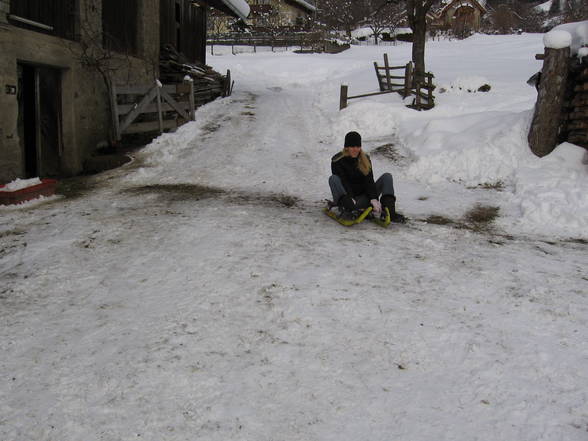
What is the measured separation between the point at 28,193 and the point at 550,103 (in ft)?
27.5

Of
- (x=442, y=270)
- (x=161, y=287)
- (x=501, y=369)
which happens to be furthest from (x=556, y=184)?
(x=161, y=287)

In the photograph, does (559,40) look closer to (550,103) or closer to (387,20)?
(550,103)

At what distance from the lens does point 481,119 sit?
1016 centimetres

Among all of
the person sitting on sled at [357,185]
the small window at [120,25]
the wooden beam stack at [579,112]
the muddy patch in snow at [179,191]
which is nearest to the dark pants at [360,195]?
the person sitting on sled at [357,185]

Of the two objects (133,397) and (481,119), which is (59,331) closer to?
(133,397)

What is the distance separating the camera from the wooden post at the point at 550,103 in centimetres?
787

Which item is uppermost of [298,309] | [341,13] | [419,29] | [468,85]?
[341,13]

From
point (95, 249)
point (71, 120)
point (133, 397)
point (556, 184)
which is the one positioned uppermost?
point (71, 120)

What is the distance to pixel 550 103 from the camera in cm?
795

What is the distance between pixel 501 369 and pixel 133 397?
2.41m

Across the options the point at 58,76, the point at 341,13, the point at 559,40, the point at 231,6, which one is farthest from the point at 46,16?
the point at 341,13

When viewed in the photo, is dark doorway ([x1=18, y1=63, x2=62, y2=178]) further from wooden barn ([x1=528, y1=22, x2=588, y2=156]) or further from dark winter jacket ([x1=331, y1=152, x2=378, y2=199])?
wooden barn ([x1=528, y1=22, x2=588, y2=156])

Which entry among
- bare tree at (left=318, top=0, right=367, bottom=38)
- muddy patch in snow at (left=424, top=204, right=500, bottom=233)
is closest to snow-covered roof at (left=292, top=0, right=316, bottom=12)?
bare tree at (left=318, top=0, right=367, bottom=38)

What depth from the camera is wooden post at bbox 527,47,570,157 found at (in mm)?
7871
